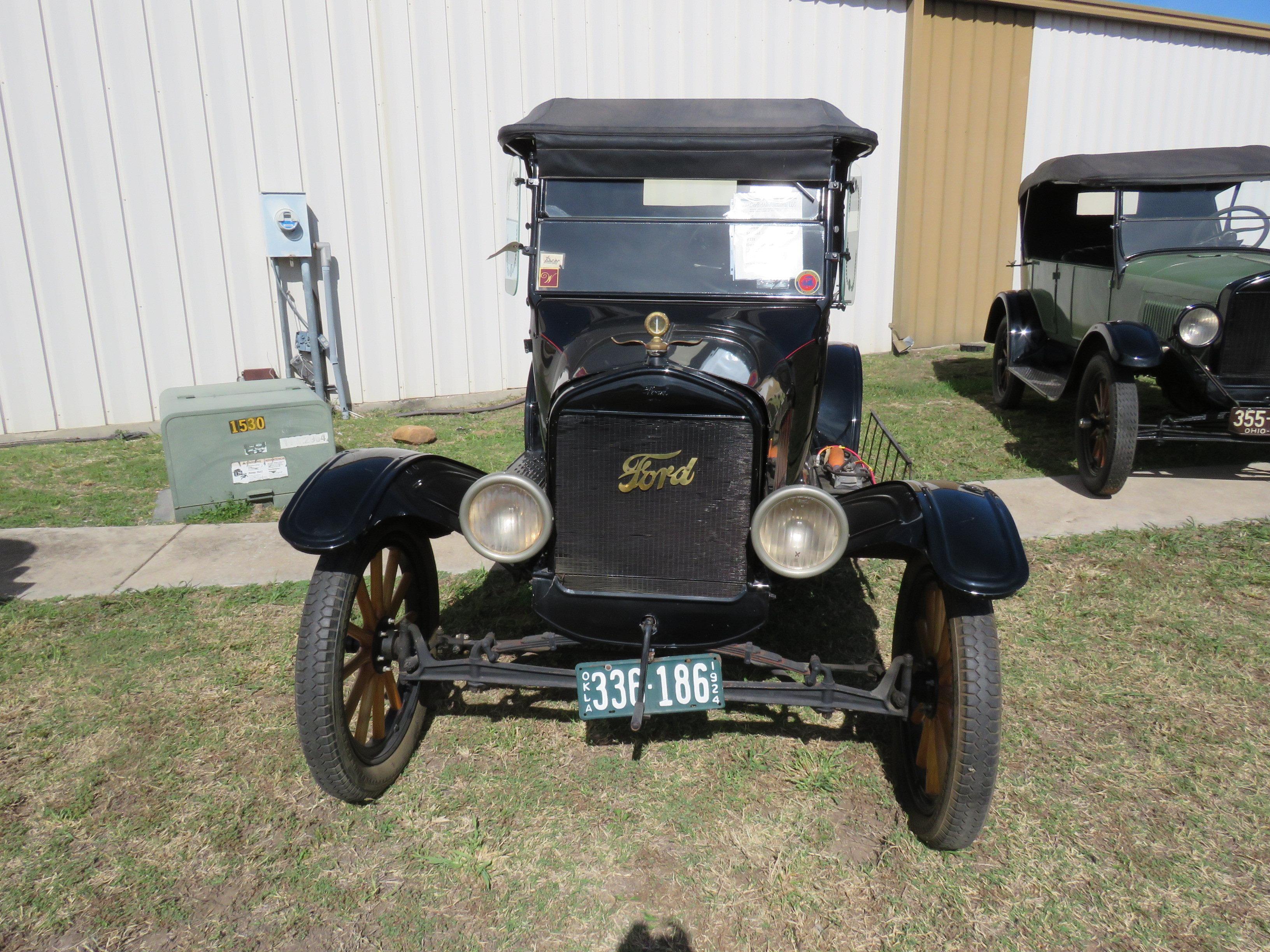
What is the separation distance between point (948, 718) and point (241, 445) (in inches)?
162

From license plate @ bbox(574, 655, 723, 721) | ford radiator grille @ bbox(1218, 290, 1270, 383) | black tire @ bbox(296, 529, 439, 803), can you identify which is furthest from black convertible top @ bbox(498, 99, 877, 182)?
ford radiator grille @ bbox(1218, 290, 1270, 383)

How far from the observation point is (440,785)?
8.95ft

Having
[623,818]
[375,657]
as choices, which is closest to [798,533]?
[623,818]

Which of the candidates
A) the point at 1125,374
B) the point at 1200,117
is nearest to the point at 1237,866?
the point at 1125,374

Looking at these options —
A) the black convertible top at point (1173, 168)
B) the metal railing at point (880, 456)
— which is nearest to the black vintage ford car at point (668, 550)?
the metal railing at point (880, 456)

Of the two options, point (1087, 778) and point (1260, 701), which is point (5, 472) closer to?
point (1087, 778)

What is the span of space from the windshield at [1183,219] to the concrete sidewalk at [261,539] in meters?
1.57

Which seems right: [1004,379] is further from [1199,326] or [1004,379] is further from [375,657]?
[375,657]

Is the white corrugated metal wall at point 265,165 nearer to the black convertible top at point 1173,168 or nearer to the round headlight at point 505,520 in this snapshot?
→ the black convertible top at point 1173,168

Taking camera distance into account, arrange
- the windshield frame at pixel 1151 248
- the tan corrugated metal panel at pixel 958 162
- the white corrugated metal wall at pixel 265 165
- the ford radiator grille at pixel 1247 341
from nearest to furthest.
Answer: the ford radiator grille at pixel 1247 341 < the windshield frame at pixel 1151 248 < the white corrugated metal wall at pixel 265 165 < the tan corrugated metal panel at pixel 958 162

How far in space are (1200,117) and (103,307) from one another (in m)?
11.9

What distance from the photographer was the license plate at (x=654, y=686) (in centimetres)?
242

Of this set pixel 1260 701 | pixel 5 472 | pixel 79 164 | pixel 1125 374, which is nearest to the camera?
pixel 1260 701

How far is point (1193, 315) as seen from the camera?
16.7 feet
